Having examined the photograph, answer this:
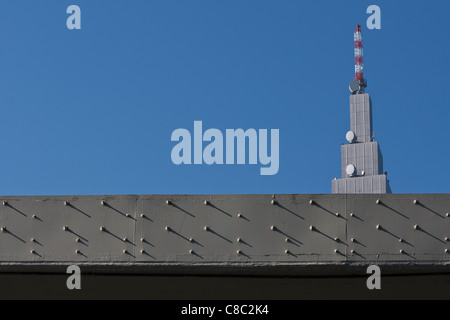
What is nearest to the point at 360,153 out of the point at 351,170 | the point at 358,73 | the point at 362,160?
the point at 362,160

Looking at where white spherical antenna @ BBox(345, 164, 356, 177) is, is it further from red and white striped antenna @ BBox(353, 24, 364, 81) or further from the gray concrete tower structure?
red and white striped antenna @ BBox(353, 24, 364, 81)

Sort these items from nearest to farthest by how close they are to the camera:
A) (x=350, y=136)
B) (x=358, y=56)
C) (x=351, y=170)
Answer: (x=358, y=56) → (x=351, y=170) → (x=350, y=136)

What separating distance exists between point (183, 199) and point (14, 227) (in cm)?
297

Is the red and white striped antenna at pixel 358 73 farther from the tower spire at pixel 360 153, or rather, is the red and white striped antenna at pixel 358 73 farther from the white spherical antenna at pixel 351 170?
the white spherical antenna at pixel 351 170

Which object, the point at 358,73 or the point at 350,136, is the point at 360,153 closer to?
the point at 350,136

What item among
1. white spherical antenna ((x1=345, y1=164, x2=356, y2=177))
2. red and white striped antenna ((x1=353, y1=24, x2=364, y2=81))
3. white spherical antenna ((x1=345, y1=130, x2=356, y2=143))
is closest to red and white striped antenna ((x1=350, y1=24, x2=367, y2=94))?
red and white striped antenna ((x1=353, y1=24, x2=364, y2=81))

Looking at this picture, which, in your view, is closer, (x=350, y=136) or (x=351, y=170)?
(x=351, y=170)

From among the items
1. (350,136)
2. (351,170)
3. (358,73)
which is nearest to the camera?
(351,170)

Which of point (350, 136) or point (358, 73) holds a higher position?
point (358, 73)
